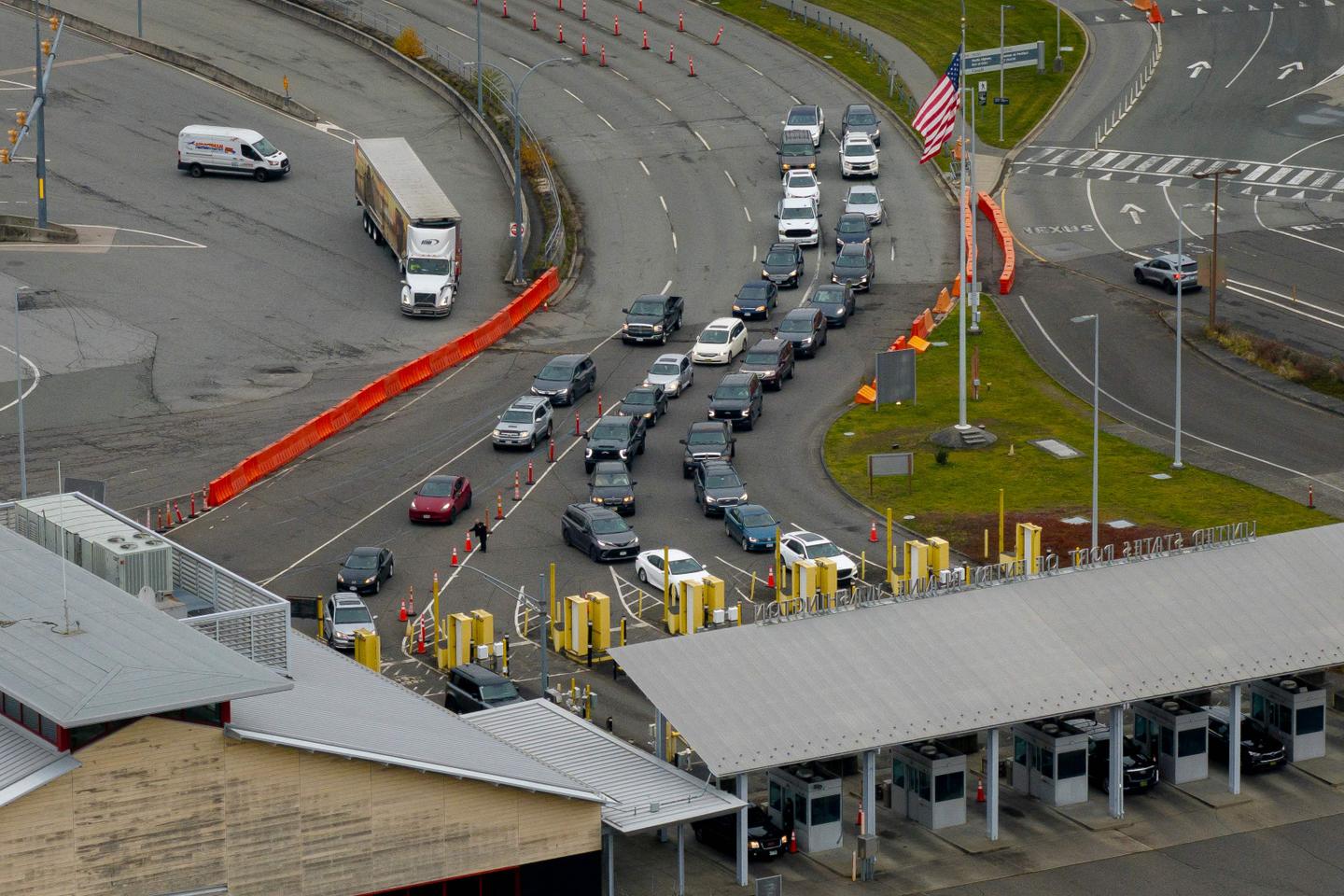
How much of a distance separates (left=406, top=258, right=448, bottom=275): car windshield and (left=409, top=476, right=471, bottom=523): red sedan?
2271cm

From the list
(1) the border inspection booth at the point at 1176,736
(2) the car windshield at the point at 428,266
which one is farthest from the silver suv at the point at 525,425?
(1) the border inspection booth at the point at 1176,736

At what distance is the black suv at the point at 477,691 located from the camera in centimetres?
6081

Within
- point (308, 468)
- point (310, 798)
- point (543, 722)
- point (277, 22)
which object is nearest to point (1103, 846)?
point (543, 722)

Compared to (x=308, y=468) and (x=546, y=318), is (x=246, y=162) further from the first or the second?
(x=308, y=468)

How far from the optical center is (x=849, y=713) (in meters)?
55.1

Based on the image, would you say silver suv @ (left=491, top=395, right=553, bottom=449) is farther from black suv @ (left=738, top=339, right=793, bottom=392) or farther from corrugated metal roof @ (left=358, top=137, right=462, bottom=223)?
corrugated metal roof @ (left=358, top=137, right=462, bottom=223)

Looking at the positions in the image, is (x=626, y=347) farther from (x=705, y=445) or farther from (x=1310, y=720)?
(x=1310, y=720)

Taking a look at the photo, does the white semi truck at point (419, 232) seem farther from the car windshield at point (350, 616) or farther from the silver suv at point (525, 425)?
the car windshield at point (350, 616)

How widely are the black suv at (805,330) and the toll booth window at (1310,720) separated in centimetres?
3506

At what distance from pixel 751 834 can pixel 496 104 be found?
7425 cm

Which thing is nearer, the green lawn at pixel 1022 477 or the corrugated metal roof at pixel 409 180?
the green lawn at pixel 1022 477

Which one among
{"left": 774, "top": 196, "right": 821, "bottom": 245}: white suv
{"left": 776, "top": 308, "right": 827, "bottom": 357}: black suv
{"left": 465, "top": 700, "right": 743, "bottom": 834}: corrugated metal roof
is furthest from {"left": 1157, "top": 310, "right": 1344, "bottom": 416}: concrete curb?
{"left": 465, "top": 700, "right": 743, "bottom": 834}: corrugated metal roof

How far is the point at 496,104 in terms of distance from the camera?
123250 mm

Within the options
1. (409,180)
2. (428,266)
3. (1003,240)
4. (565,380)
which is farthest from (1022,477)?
(409,180)
